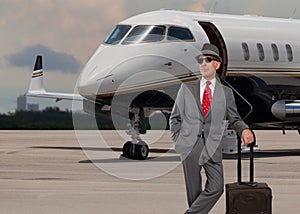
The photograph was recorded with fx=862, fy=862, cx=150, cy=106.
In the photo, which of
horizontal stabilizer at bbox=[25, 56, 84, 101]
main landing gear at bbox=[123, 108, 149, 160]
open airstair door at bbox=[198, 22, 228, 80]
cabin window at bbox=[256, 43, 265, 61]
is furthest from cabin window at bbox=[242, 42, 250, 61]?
horizontal stabilizer at bbox=[25, 56, 84, 101]

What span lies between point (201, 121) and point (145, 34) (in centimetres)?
1349

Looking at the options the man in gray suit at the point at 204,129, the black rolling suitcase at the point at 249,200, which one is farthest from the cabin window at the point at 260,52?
the black rolling suitcase at the point at 249,200

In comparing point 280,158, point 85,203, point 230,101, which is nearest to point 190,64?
point 280,158

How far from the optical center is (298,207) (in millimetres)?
12164

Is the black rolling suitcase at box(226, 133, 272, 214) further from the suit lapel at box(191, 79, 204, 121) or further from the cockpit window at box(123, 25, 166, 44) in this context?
the cockpit window at box(123, 25, 166, 44)

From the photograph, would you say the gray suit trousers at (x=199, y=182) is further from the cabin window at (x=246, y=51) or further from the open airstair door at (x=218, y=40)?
the cabin window at (x=246, y=51)

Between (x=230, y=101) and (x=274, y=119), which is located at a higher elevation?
(x=230, y=101)

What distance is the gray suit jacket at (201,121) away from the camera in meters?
9.16

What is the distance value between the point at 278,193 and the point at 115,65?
25.7ft

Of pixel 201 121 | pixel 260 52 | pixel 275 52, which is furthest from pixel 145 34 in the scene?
pixel 201 121

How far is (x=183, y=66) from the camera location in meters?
21.9

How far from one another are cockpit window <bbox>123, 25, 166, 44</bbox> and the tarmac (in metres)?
3.09

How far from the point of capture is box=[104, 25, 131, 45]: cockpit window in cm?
2249

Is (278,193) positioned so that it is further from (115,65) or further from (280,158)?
(280,158)
